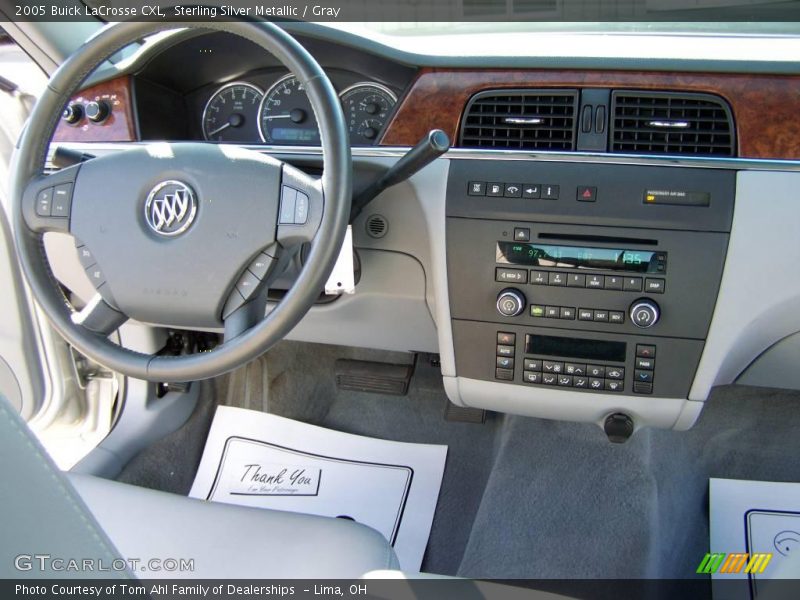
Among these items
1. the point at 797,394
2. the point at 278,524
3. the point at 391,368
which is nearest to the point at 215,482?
the point at 391,368

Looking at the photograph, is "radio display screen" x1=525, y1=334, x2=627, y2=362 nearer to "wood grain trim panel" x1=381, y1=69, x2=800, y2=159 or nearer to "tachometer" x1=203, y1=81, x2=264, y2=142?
"wood grain trim panel" x1=381, y1=69, x2=800, y2=159

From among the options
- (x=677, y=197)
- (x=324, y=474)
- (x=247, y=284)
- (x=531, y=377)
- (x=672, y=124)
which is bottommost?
(x=324, y=474)

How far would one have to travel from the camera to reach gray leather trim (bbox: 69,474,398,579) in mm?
1102

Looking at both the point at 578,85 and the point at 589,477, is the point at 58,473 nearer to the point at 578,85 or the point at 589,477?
the point at 578,85

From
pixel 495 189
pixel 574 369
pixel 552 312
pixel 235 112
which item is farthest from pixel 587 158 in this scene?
pixel 235 112

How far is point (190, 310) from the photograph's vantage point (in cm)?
118

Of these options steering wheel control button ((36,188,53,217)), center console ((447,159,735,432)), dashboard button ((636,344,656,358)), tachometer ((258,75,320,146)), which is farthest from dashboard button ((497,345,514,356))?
steering wheel control button ((36,188,53,217))

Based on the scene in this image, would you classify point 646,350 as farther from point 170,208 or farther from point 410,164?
point 170,208

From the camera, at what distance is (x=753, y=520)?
163 cm

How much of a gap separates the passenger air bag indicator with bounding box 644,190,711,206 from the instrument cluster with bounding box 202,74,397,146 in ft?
1.76

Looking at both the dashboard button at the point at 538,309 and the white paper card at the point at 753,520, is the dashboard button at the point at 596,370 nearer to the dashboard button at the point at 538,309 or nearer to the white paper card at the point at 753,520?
the dashboard button at the point at 538,309

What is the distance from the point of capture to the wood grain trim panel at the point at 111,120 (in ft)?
5.31

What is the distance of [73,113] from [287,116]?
48 centimetres

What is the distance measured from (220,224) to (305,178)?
0.15 meters
